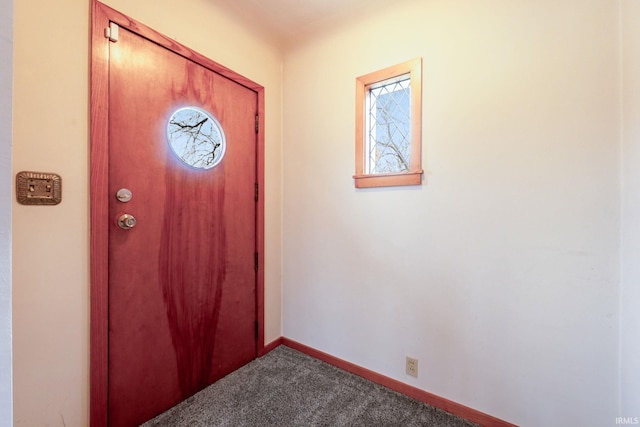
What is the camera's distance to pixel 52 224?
43.1 inches

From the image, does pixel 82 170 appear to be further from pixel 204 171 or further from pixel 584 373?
pixel 584 373

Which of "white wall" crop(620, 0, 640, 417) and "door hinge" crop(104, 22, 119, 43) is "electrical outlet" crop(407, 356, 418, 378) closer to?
"white wall" crop(620, 0, 640, 417)

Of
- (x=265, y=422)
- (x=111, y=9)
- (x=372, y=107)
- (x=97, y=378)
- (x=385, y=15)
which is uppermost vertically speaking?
(x=385, y=15)

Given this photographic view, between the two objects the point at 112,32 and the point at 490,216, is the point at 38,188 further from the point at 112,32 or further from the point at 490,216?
the point at 490,216

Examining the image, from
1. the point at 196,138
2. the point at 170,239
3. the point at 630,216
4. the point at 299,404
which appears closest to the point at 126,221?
the point at 170,239

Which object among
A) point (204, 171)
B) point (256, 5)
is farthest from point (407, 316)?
point (256, 5)

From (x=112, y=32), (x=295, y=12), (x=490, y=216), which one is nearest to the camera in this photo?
(x=112, y=32)

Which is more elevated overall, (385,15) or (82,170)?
(385,15)

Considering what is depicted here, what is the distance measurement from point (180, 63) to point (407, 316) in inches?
78.2

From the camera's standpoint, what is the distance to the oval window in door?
148 centimetres

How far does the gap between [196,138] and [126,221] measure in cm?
61

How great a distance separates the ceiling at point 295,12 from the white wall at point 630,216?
3.83 feet

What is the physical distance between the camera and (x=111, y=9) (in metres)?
1.22

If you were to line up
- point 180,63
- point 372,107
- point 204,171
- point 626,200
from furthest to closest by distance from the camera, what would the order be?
point 372,107, point 204,171, point 180,63, point 626,200
